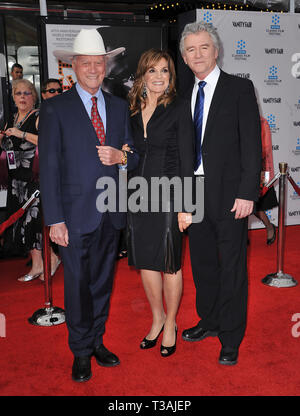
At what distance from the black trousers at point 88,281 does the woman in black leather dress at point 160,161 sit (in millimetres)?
230

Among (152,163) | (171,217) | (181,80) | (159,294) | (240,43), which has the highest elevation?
(240,43)

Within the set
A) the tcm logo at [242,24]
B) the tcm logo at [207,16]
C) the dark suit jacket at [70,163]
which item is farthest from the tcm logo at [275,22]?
the dark suit jacket at [70,163]

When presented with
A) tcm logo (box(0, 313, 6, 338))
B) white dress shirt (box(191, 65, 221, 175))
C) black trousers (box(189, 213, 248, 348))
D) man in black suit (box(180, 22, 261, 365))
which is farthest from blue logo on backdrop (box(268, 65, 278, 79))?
tcm logo (box(0, 313, 6, 338))

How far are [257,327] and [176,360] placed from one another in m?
0.84

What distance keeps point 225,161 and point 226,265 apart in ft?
2.14

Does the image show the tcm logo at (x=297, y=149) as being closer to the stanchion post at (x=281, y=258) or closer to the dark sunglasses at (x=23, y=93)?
the stanchion post at (x=281, y=258)

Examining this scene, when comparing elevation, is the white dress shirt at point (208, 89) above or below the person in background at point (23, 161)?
above

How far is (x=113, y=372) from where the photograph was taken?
2.87 meters

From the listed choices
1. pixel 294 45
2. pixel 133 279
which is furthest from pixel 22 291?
pixel 294 45

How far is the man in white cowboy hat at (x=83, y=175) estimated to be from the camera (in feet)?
8.31

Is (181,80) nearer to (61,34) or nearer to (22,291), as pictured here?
(61,34)

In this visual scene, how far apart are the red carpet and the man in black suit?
21 cm

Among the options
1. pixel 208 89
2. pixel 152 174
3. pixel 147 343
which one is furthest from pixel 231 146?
pixel 147 343

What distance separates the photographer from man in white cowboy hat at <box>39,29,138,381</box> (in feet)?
8.31
